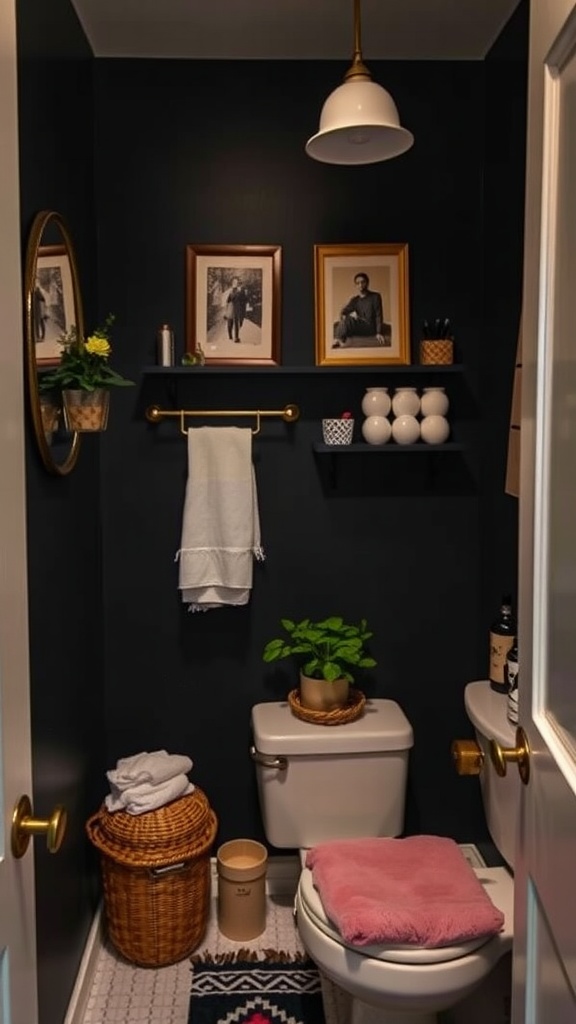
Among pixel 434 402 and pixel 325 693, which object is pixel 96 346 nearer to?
pixel 434 402

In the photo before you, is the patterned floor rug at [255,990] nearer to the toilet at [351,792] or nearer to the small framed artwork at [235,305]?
the toilet at [351,792]

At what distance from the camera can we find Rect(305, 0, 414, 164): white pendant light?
1.87 metres

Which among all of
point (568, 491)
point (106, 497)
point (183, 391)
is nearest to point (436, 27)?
point (183, 391)

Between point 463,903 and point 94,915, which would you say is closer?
point 463,903

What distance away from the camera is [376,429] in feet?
8.39

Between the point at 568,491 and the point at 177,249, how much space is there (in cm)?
188

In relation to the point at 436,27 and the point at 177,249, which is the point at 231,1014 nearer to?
the point at 177,249

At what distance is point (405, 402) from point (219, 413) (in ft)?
1.74

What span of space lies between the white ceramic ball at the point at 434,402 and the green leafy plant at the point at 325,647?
64 cm

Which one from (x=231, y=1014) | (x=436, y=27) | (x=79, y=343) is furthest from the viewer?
(x=436, y=27)

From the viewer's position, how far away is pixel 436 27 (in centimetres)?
239

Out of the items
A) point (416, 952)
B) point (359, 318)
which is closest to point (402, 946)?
point (416, 952)

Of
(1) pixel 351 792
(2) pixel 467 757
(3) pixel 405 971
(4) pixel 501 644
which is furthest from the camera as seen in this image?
(1) pixel 351 792

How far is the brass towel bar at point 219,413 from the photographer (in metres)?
2.62
